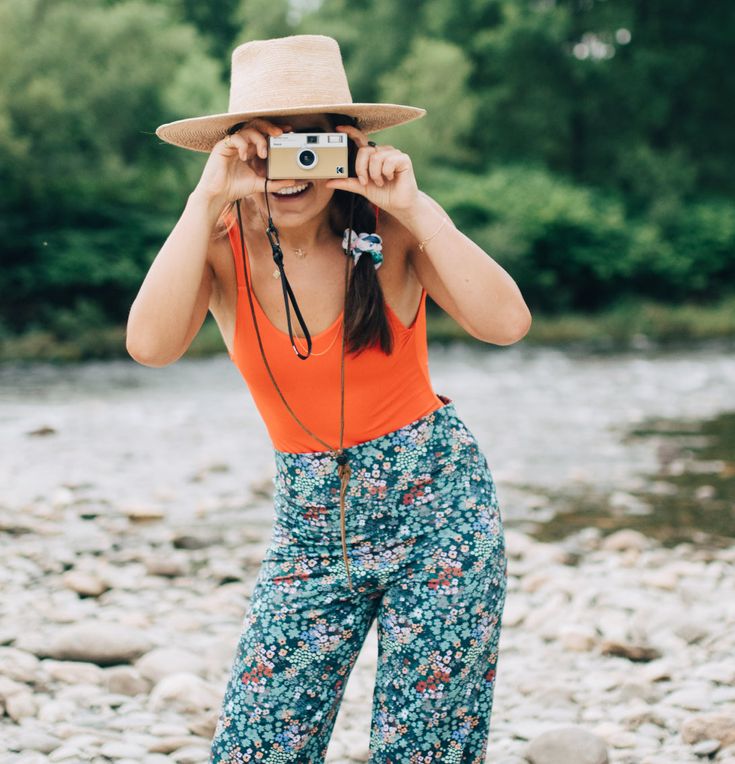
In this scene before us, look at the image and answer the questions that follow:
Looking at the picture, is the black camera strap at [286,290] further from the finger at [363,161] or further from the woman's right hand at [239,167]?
the finger at [363,161]

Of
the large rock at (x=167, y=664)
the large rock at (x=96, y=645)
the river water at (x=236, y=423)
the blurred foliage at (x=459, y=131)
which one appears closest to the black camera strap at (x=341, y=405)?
the large rock at (x=167, y=664)

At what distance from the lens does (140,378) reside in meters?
13.7

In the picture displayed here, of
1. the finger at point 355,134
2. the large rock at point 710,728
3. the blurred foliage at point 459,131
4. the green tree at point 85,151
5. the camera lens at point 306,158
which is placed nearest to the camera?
the camera lens at point 306,158

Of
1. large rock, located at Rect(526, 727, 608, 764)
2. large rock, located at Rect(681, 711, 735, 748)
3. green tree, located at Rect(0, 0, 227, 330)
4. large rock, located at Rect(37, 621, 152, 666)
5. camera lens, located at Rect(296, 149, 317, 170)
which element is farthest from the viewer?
green tree, located at Rect(0, 0, 227, 330)

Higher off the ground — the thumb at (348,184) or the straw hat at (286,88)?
the straw hat at (286,88)

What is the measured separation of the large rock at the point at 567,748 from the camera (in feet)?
10.2

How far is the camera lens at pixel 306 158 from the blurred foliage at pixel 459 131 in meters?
16.0

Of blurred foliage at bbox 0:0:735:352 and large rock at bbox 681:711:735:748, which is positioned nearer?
large rock at bbox 681:711:735:748

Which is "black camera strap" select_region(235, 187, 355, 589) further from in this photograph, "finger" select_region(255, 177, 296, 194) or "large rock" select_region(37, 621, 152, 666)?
"large rock" select_region(37, 621, 152, 666)

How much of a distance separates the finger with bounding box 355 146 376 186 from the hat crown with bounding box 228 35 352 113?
164 mm

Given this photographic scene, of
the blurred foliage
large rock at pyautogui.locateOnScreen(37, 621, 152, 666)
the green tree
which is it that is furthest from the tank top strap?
the green tree

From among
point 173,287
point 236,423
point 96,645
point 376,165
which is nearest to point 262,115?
point 376,165

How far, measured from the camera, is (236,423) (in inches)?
403

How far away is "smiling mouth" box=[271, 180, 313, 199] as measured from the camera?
214cm
